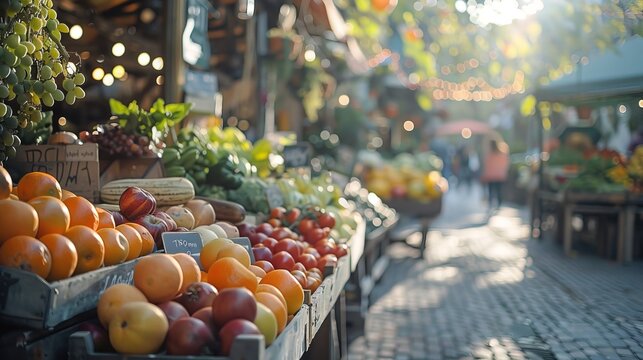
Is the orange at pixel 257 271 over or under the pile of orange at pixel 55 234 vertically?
under

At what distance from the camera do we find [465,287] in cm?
766

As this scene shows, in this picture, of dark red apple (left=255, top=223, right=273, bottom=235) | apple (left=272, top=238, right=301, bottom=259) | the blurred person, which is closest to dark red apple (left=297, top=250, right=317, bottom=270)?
apple (left=272, top=238, right=301, bottom=259)

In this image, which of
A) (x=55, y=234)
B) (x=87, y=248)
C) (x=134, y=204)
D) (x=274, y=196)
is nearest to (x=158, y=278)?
(x=87, y=248)

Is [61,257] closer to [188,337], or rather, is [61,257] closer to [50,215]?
[50,215]

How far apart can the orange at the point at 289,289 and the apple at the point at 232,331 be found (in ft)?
1.89

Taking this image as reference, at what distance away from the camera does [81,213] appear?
2641 millimetres

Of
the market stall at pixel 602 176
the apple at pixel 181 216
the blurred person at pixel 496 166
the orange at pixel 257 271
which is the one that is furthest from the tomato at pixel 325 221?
the blurred person at pixel 496 166

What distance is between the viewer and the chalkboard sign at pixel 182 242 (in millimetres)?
2929

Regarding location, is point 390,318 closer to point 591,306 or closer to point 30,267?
point 591,306

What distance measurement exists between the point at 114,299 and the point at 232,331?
0.46m

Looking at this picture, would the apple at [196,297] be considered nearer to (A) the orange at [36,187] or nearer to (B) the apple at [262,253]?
(A) the orange at [36,187]

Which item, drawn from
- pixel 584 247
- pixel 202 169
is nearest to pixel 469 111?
pixel 584 247

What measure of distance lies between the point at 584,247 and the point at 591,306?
5482 millimetres

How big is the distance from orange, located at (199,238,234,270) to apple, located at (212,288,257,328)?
702 mm
